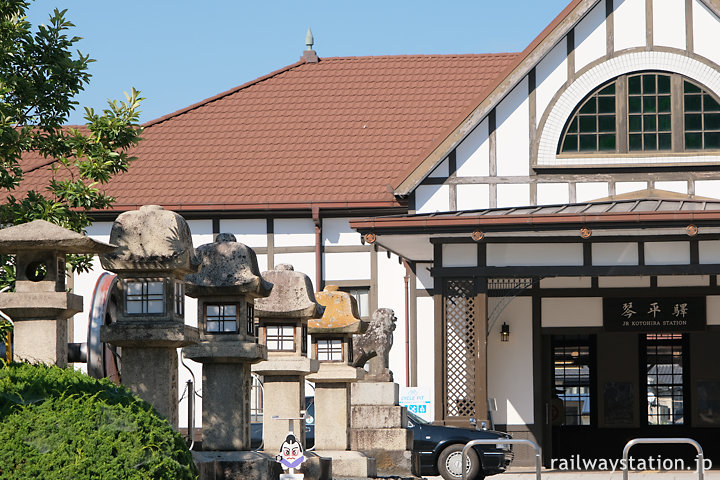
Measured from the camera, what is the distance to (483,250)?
21.8 meters

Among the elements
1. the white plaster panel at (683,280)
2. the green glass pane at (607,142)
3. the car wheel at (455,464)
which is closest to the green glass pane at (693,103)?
the green glass pane at (607,142)

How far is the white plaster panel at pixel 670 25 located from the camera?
76.5ft

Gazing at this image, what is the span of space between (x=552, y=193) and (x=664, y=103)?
2.66 m

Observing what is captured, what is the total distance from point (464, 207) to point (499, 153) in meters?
1.21

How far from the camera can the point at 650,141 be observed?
77.3 ft

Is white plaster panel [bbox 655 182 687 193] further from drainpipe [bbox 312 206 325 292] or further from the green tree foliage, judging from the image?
the green tree foliage

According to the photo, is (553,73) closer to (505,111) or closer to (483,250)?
(505,111)

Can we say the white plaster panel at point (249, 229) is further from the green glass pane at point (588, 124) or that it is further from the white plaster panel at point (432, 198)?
the green glass pane at point (588, 124)

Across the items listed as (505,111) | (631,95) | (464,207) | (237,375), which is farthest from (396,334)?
(237,375)

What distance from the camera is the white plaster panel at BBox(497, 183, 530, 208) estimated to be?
23.6m

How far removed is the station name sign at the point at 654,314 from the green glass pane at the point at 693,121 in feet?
10.5

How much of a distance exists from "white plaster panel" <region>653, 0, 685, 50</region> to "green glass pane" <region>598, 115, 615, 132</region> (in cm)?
161

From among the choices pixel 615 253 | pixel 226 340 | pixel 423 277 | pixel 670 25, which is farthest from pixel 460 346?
pixel 226 340

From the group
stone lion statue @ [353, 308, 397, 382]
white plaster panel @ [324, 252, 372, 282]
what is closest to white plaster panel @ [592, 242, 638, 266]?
stone lion statue @ [353, 308, 397, 382]
